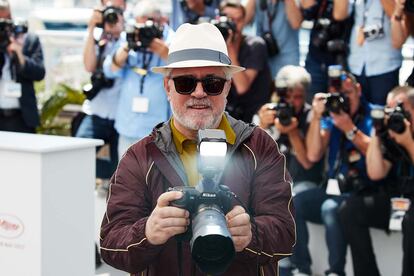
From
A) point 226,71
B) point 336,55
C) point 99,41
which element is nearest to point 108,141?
point 99,41

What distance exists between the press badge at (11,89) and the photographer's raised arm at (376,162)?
323 centimetres

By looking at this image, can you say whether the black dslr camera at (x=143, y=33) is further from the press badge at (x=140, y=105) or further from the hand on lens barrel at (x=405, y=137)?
the hand on lens barrel at (x=405, y=137)

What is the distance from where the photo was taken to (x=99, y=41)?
6.77 metres

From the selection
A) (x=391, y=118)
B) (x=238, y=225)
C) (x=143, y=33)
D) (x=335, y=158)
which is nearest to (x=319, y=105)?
(x=335, y=158)

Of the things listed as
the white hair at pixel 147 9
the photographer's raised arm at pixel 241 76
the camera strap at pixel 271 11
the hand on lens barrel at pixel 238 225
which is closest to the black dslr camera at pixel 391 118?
the photographer's raised arm at pixel 241 76

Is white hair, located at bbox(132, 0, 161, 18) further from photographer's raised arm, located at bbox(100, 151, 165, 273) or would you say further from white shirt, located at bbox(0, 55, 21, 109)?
photographer's raised arm, located at bbox(100, 151, 165, 273)

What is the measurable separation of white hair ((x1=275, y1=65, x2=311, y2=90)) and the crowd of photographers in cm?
1

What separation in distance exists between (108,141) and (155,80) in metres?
0.88

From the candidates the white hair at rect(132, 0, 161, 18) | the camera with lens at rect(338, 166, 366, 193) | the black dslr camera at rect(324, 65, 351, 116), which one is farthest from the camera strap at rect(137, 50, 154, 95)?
the camera with lens at rect(338, 166, 366, 193)

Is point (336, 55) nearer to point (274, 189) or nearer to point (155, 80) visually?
point (155, 80)

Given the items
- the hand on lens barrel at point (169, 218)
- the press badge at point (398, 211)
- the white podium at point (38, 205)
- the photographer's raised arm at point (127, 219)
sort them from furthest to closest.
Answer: the press badge at point (398, 211) → the white podium at point (38, 205) → the photographer's raised arm at point (127, 219) → the hand on lens barrel at point (169, 218)

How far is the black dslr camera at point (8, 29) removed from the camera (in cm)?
672

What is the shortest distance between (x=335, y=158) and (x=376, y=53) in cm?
83

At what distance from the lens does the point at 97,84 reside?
22.0ft
